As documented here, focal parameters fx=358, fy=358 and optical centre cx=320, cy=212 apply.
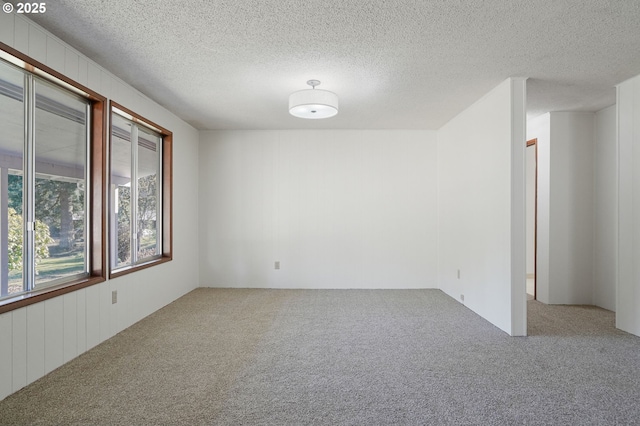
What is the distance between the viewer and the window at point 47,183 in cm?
238

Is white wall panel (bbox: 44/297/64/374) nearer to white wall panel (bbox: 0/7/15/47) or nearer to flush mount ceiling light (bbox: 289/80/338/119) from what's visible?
white wall panel (bbox: 0/7/15/47)

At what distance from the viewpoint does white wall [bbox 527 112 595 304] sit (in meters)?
4.71

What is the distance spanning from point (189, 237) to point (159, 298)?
1.23 m

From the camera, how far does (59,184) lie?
112 inches

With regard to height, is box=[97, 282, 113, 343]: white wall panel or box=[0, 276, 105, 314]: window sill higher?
box=[0, 276, 105, 314]: window sill

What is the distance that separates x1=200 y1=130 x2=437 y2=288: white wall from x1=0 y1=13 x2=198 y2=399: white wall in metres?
0.90

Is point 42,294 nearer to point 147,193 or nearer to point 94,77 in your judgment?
point 94,77

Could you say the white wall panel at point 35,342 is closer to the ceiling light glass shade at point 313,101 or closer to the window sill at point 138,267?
the window sill at point 138,267

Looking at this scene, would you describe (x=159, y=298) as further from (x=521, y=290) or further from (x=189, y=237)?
(x=521, y=290)

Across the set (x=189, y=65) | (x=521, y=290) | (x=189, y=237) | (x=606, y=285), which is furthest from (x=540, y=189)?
(x=189, y=237)

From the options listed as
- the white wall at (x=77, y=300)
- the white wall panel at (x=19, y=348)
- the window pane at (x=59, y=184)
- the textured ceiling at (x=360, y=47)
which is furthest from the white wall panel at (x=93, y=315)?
the textured ceiling at (x=360, y=47)

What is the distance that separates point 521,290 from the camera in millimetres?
3428

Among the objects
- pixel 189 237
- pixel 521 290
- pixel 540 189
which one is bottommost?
pixel 521 290

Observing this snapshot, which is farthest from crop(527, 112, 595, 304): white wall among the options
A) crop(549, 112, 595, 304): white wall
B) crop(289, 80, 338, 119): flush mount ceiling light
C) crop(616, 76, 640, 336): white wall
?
crop(289, 80, 338, 119): flush mount ceiling light
